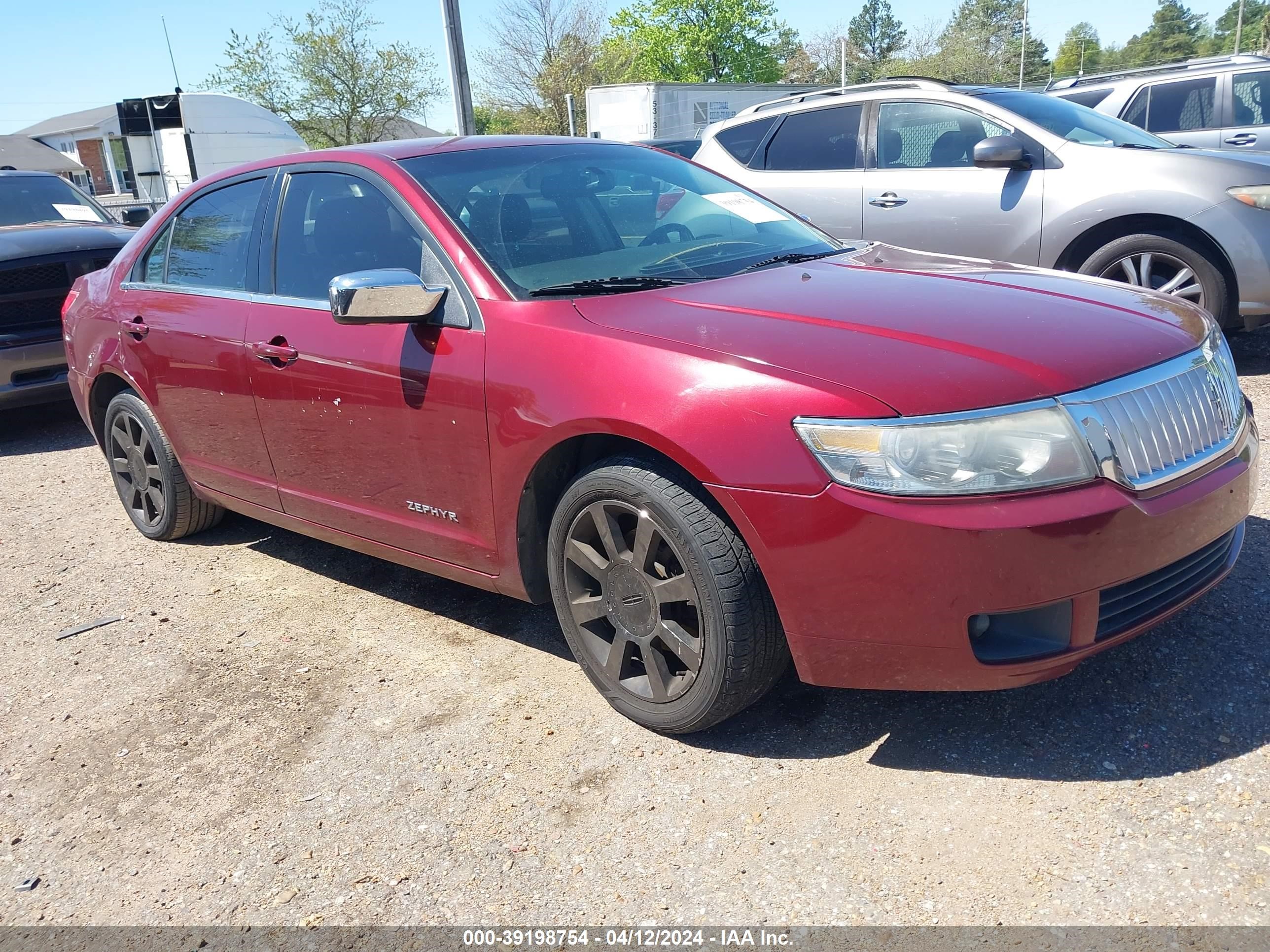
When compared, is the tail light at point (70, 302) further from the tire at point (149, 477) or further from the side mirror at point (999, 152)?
the side mirror at point (999, 152)

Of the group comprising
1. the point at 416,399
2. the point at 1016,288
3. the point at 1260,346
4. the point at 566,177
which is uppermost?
the point at 566,177

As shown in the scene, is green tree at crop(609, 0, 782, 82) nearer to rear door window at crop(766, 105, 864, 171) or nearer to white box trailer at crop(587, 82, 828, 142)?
white box trailer at crop(587, 82, 828, 142)

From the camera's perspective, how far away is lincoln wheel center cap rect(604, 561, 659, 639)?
273 cm

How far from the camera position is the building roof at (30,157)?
49656mm

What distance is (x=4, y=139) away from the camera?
50.6m

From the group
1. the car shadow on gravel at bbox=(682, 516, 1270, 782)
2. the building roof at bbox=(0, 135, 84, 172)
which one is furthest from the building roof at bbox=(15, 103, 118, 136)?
the car shadow on gravel at bbox=(682, 516, 1270, 782)

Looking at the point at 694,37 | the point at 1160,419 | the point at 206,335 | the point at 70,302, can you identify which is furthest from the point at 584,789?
the point at 694,37

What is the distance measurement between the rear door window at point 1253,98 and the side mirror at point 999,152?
14.0 feet

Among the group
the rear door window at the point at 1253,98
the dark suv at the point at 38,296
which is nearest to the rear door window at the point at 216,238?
the dark suv at the point at 38,296

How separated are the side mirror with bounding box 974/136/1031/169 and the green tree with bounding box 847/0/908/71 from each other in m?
91.4

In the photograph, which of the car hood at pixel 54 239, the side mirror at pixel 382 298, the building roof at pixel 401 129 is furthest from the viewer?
the building roof at pixel 401 129

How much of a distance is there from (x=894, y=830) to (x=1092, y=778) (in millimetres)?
518

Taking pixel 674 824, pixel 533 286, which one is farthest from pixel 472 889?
pixel 533 286

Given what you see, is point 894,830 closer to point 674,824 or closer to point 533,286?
point 674,824
